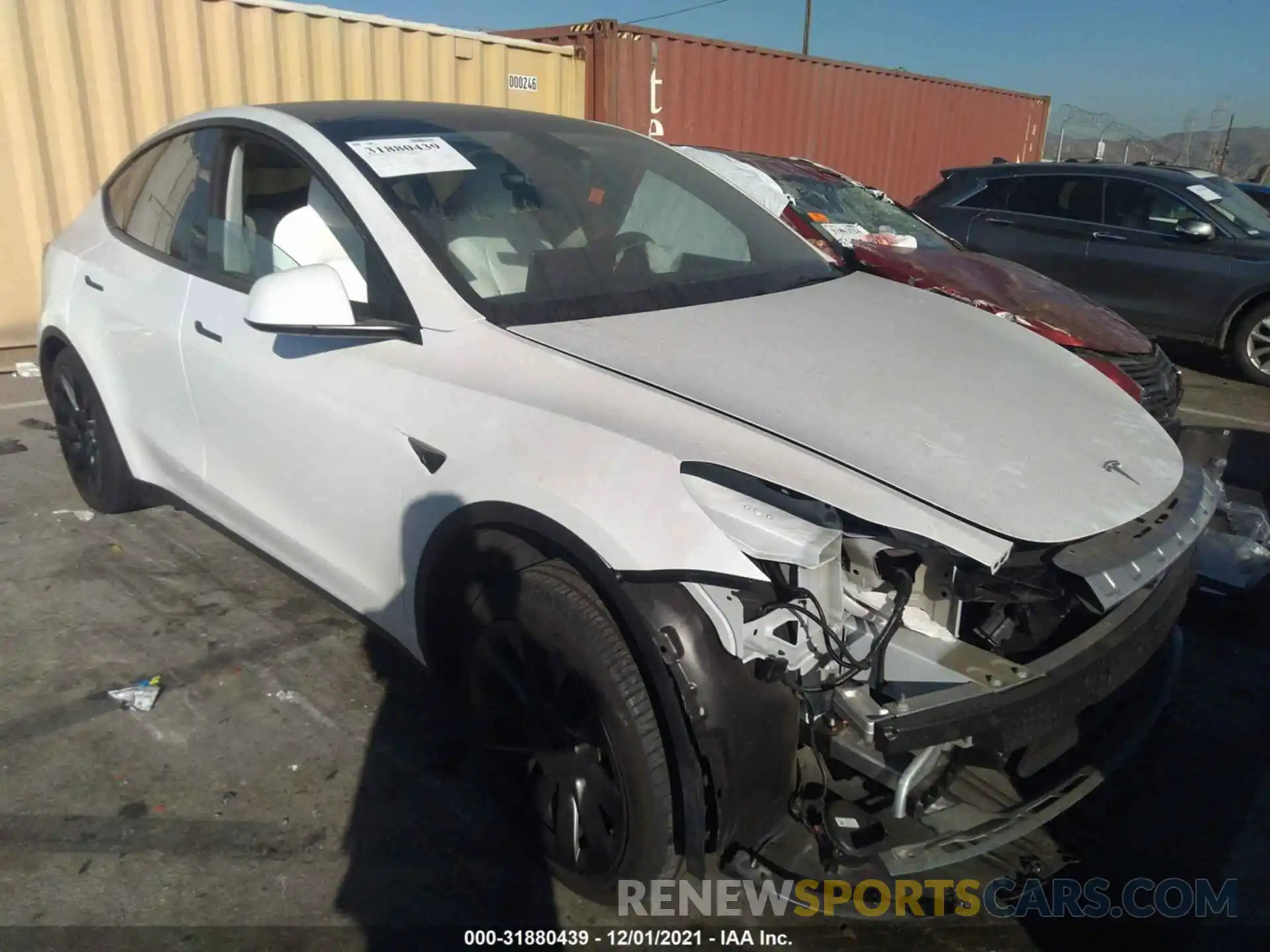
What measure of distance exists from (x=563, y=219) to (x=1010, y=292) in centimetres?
324

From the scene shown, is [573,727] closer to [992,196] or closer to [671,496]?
[671,496]

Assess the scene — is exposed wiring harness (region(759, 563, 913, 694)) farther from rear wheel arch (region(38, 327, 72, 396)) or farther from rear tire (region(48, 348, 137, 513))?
rear wheel arch (region(38, 327, 72, 396))

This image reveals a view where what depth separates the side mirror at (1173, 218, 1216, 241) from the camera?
7.56 m

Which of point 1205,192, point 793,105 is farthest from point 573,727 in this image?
point 793,105

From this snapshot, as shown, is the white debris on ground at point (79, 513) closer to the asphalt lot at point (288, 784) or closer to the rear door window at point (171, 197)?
the asphalt lot at point (288, 784)

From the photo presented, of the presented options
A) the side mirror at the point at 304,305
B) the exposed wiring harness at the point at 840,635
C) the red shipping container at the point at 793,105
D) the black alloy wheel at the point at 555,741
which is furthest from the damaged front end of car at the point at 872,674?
the red shipping container at the point at 793,105

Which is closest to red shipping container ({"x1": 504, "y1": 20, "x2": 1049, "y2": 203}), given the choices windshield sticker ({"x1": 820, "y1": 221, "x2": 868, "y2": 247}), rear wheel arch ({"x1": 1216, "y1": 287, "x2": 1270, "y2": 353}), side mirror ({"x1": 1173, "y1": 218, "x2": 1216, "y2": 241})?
windshield sticker ({"x1": 820, "y1": 221, "x2": 868, "y2": 247})

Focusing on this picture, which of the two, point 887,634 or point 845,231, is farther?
point 845,231

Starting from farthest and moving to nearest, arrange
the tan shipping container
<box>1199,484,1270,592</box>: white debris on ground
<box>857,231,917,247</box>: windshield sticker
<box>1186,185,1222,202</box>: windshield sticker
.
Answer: <box>1186,185,1222,202</box>: windshield sticker < the tan shipping container < <box>857,231,917,247</box>: windshield sticker < <box>1199,484,1270,592</box>: white debris on ground

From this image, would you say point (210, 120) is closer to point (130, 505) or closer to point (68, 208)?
point (130, 505)

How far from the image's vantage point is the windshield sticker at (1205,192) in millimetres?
7852

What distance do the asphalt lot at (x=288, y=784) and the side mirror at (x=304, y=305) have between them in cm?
122

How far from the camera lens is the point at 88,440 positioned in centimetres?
390

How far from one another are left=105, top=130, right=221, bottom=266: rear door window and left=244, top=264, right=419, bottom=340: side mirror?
37.4 inches
